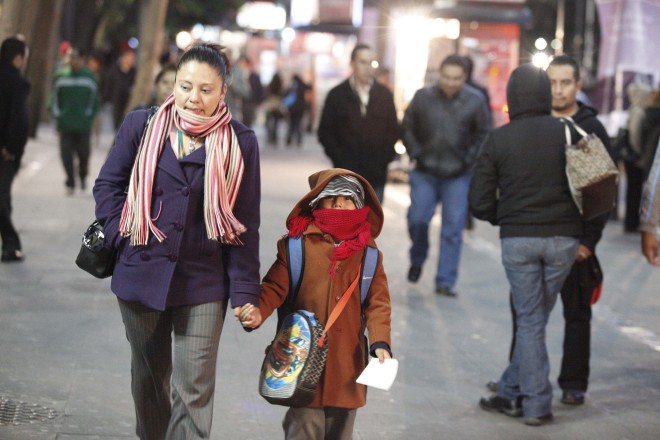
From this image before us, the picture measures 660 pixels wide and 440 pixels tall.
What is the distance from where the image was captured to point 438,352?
8.34 m

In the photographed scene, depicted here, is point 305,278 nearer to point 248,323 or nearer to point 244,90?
point 248,323

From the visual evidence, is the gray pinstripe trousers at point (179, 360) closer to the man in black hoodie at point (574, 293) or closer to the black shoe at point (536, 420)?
the black shoe at point (536, 420)

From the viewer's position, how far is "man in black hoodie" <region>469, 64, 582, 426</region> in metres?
6.60

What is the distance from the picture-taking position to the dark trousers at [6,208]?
1040 centimetres

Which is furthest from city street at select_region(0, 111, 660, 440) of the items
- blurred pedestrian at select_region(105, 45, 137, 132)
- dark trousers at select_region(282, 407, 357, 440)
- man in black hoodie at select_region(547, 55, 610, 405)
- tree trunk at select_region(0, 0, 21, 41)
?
blurred pedestrian at select_region(105, 45, 137, 132)

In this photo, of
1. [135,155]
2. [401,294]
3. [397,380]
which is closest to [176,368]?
[135,155]

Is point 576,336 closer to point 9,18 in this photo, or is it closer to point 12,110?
point 12,110

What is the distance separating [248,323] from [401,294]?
5.79 metres

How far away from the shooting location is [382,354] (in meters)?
4.81

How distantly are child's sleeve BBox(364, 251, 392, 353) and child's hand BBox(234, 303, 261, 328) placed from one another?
19.1 inches

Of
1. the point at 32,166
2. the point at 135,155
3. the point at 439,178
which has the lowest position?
the point at 32,166

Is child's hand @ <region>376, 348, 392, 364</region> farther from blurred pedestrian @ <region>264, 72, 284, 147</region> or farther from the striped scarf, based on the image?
blurred pedestrian @ <region>264, 72, 284, 147</region>

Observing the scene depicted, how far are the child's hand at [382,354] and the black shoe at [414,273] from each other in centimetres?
593

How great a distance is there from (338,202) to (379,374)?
0.71m
